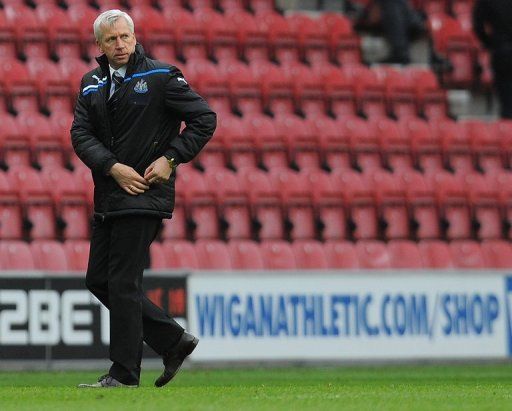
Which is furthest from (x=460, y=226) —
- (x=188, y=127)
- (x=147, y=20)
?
(x=188, y=127)

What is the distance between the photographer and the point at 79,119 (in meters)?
6.34

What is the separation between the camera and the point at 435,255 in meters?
11.9

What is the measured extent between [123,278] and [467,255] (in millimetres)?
6428

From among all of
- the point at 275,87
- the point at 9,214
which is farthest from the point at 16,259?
the point at 275,87

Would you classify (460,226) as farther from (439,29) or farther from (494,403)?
(494,403)

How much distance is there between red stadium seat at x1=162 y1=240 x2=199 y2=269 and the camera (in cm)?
1096

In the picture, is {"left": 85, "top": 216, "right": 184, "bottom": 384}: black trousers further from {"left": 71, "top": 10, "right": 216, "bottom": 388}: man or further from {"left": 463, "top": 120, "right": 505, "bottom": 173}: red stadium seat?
{"left": 463, "top": 120, "right": 505, "bottom": 173}: red stadium seat

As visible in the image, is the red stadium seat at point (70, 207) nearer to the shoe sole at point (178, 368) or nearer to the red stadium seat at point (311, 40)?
the red stadium seat at point (311, 40)

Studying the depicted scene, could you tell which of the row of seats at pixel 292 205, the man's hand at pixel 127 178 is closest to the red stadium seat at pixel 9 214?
the row of seats at pixel 292 205

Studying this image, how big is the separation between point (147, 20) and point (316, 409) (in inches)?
351

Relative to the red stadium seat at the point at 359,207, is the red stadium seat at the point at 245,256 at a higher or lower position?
lower

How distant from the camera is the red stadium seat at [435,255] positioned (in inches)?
468

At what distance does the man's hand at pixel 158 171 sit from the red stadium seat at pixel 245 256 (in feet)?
16.1

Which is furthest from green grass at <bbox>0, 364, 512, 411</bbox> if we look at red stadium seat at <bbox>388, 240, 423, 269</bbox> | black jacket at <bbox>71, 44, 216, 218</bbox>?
red stadium seat at <bbox>388, 240, 423, 269</bbox>
